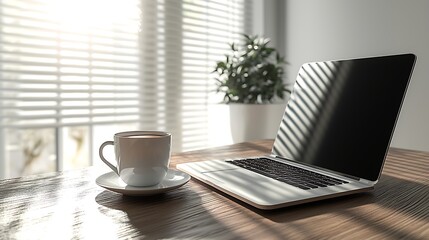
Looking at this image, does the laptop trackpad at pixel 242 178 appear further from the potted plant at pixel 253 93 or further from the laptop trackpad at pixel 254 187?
the potted plant at pixel 253 93

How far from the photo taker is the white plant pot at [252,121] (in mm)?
1897

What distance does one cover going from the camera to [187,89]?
221 centimetres

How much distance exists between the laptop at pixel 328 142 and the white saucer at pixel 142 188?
0.05 meters

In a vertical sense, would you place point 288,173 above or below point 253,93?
below

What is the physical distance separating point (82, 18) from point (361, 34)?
56.9 inches

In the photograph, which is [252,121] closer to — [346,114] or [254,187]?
[346,114]

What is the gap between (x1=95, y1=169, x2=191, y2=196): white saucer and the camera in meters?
0.56

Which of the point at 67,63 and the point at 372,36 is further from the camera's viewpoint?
the point at 372,36

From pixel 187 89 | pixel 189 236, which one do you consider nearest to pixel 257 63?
pixel 187 89

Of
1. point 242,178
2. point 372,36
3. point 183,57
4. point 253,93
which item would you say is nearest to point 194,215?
point 242,178

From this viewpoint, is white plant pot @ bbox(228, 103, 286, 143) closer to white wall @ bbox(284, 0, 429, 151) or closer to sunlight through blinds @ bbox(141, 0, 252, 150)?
sunlight through blinds @ bbox(141, 0, 252, 150)

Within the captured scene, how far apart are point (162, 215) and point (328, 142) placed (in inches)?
15.3

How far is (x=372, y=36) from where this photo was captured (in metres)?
2.02

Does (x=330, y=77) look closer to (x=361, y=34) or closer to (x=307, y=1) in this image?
(x=361, y=34)
